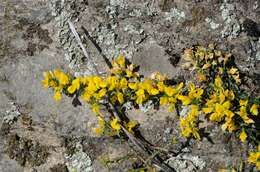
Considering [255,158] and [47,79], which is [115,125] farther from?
[255,158]

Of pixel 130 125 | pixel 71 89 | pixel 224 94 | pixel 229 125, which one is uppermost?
pixel 224 94

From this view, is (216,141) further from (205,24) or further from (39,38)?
(39,38)

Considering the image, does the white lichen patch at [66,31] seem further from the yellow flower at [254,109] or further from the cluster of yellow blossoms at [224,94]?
the yellow flower at [254,109]

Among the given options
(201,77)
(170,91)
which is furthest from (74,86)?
(201,77)

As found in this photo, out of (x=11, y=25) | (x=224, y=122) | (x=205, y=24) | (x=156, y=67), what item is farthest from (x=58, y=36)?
(x=224, y=122)

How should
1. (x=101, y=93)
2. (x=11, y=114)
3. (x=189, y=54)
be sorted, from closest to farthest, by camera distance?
(x=101, y=93) < (x=189, y=54) < (x=11, y=114)

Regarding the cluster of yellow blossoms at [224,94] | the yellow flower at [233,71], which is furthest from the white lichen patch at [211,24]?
the yellow flower at [233,71]
